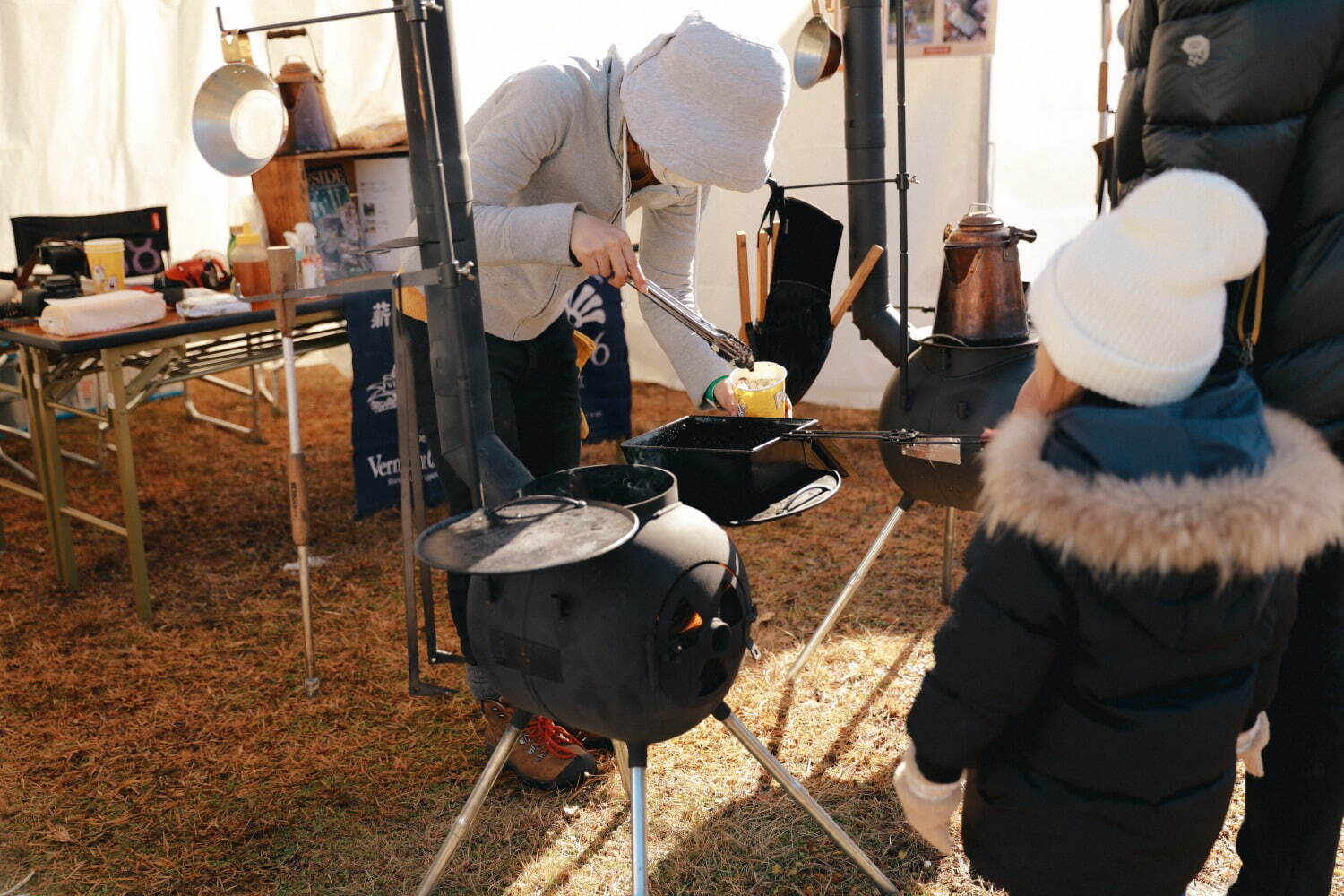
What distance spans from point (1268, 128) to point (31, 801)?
9.36 ft

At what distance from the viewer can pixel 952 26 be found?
4.69 m

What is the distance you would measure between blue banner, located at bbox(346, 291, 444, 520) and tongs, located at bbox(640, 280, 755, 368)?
200 cm

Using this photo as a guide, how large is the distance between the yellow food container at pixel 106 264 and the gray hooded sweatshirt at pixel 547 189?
2.10 meters

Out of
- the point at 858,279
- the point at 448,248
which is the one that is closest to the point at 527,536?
the point at 448,248

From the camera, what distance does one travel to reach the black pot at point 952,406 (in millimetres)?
2418

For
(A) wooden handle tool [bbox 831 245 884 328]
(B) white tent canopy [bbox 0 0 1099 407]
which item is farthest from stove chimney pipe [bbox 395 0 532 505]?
(B) white tent canopy [bbox 0 0 1099 407]

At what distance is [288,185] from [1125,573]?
12.6 feet

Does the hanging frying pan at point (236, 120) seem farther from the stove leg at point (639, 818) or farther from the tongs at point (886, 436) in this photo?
the stove leg at point (639, 818)

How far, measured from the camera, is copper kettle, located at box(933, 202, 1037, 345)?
2443 mm

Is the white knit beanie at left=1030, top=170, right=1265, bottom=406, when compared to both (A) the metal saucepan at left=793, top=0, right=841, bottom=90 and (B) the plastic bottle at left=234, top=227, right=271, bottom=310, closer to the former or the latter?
(A) the metal saucepan at left=793, top=0, right=841, bottom=90

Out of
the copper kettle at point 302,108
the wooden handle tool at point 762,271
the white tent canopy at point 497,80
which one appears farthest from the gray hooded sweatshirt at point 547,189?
the white tent canopy at point 497,80

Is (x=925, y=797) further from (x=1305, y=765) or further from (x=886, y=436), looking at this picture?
(x=886, y=436)

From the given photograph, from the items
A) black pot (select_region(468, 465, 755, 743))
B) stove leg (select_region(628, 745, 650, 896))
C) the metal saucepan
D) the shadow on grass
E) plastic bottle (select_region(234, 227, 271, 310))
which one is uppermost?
the metal saucepan

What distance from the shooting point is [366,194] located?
15.0 feet
